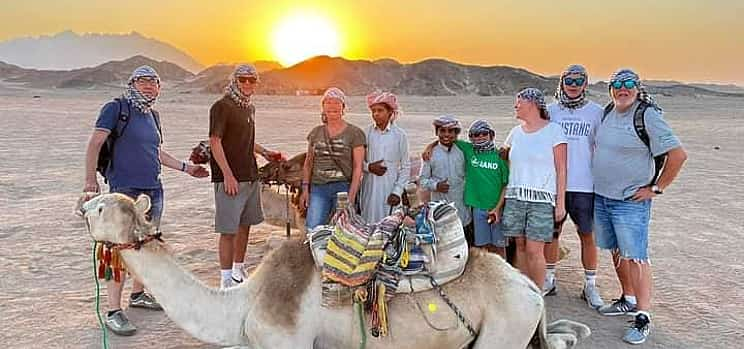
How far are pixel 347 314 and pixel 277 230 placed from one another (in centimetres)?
617

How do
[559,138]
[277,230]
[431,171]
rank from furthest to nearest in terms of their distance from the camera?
[277,230] → [431,171] → [559,138]

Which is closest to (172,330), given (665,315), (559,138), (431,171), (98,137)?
(98,137)

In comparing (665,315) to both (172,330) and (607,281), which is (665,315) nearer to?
(607,281)

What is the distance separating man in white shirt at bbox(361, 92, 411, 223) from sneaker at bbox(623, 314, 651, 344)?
2.29m

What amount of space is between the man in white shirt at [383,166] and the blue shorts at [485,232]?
731mm

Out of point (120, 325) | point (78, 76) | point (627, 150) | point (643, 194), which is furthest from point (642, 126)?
point (78, 76)

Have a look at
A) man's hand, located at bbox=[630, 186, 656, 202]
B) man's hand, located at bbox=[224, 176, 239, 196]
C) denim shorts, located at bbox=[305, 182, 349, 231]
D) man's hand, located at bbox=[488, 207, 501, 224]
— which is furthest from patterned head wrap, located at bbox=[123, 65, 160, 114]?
man's hand, located at bbox=[630, 186, 656, 202]

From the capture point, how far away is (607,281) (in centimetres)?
786

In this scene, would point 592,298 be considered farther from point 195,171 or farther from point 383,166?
point 195,171

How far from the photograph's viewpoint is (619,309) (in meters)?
6.61

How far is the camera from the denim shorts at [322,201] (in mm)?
6398

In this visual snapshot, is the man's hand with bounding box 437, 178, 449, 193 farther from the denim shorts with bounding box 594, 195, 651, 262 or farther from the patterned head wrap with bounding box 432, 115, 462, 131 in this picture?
the denim shorts with bounding box 594, 195, 651, 262

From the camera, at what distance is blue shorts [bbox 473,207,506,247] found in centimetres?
629

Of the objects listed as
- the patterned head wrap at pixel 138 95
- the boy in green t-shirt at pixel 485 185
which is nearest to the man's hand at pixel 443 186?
the boy in green t-shirt at pixel 485 185
